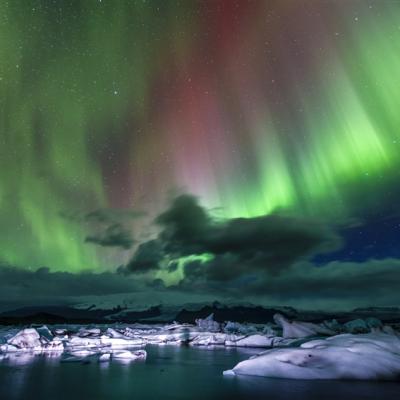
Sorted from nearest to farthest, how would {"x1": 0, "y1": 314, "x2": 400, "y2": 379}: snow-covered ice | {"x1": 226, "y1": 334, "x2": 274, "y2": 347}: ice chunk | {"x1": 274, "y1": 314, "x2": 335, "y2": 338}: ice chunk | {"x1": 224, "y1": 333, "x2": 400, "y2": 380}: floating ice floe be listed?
{"x1": 224, "y1": 333, "x2": 400, "y2": 380}: floating ice floe
{"x1": 0, "y1": 314, "x2": 400, "y2": 379}: snow-covered ice
{"x1": 274, "y1": 314, "x2": 335, "y2": 338}: ice chunk
{"x1": 226, "y1": 334, "x2": 274, "y2": 347}: ice chunk

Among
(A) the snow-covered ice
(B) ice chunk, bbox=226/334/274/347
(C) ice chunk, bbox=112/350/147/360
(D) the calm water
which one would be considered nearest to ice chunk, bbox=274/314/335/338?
(A) the snow-covered ice

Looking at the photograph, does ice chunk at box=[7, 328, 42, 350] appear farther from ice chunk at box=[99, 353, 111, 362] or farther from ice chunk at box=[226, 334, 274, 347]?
ice chunk at box=[226, 334, 274, 347]

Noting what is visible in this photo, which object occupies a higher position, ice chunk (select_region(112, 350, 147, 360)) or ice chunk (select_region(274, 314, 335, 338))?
ice chunk (select_region(274, 314, 335, 338))

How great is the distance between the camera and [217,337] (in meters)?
71.1

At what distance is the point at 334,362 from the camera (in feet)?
80.0

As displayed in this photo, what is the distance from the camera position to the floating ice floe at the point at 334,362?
79.2 feet

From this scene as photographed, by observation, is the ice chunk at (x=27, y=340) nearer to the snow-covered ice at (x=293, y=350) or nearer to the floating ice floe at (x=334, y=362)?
the snow-covered ice at (x=293, y=350)

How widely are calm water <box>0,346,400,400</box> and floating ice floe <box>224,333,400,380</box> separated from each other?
0.65 meters

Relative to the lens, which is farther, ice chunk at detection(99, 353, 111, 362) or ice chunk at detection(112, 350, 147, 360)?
ice chunk at detection(112, 350, 147, 360)

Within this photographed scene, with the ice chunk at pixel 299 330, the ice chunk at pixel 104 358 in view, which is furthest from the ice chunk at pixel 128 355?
the ice chunk at pixel 299 330

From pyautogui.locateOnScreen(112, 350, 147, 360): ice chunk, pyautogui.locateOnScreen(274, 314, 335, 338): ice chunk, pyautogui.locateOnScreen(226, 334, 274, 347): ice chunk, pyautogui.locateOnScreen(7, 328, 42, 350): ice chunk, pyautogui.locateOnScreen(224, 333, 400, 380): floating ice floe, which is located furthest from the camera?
pyautogui.locateOnScreen(226, 334, 274, 347): ice chunk

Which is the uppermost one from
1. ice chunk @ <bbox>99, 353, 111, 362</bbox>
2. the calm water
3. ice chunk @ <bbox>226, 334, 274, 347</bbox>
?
ice chunk @ <bbox>226, 334, 274, 347</bbox>

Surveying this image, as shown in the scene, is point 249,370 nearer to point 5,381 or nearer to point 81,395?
point 81,395

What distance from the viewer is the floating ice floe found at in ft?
79.2
